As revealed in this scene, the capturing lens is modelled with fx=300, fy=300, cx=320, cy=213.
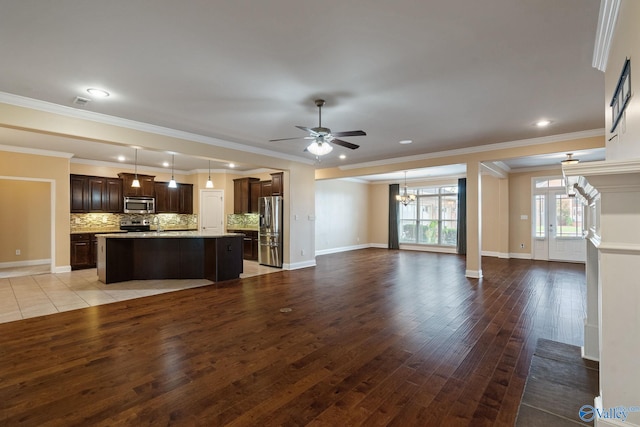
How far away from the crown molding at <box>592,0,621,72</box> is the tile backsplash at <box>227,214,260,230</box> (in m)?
8.28

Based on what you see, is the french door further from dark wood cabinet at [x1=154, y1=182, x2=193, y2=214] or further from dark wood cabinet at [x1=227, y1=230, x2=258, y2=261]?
dark wood cabinet at [x1=154, y1=182, x2=193, y2=214]

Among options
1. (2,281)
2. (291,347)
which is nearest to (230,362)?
(291,347)

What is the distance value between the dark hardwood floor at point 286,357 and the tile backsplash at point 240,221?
14.3 feet

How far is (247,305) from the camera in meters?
4.42

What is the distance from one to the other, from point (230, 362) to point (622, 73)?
359 centimetres

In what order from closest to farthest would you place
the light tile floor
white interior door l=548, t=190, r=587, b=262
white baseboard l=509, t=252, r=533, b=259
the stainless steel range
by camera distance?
1. the light tile floor
2. white interior door l=548, t=190, r=587, b=262
3. the stainless steel range
4. white baseboard l=509, t=252, r=533, b=259

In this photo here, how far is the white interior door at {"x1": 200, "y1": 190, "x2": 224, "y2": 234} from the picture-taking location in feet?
31.1

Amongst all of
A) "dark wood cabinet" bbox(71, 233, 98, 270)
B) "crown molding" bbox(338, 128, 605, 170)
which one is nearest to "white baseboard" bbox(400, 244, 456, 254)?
"crown molding" bbox(338, 128, 605, 170)

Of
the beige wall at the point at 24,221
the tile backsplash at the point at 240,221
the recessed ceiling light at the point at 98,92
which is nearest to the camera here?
the recessed ceiling light at the point at 98,92

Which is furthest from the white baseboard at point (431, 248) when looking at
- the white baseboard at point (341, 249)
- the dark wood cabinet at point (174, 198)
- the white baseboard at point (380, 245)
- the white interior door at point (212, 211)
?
the dark wood cabinet at point (174, 198)

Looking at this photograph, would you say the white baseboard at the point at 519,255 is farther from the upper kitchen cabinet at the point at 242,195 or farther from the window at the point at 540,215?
the upper kitchen cabinet at the point at 242,195

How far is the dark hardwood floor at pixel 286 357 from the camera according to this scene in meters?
2.05

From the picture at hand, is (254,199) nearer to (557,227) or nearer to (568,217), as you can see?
(557,227)

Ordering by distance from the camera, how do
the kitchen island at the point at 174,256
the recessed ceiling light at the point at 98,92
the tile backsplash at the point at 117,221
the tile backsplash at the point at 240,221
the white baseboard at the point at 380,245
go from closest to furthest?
the recessed ceiling light at the point at 98,92
the kitchen island at the point at 174,256
the tile backsplash at the point at 117,221
the tile backsplash at the point at 240,221
the white baseboard at the point at 380,245
